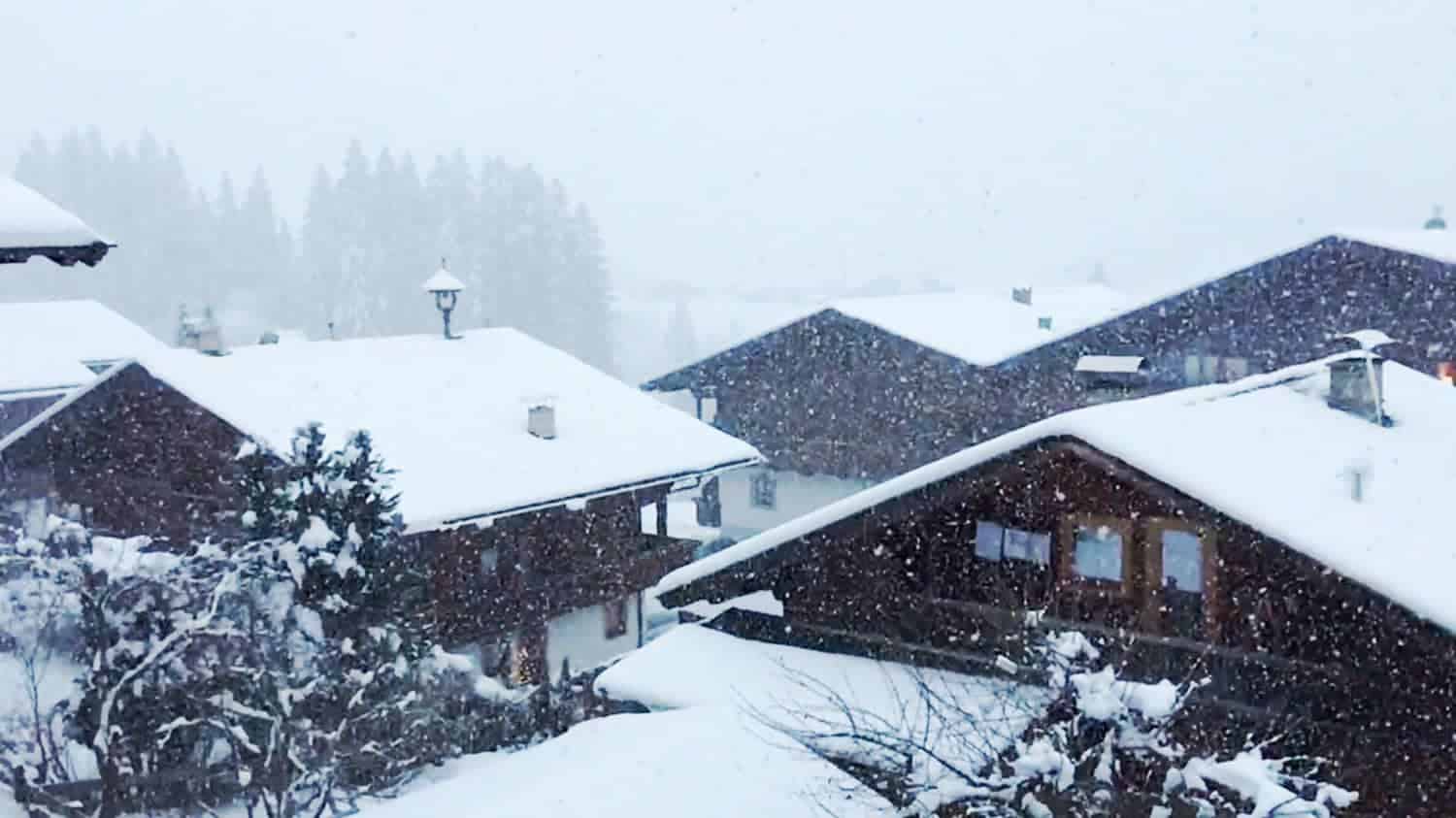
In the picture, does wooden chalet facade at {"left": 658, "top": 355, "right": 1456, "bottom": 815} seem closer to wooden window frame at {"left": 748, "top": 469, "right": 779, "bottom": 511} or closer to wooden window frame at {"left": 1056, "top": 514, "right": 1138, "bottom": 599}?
wooden window frame at {"left": 1056, "top": 514, "right": 1138, "bottom": 599}

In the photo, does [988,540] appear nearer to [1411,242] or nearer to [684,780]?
[684,780]

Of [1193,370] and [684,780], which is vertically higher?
[1193,370]

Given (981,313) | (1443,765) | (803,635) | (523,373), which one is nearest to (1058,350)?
(981,313)

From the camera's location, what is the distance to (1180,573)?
1070 cm

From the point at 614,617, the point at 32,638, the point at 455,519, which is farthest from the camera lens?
the point at 614,617

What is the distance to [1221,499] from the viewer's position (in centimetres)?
998

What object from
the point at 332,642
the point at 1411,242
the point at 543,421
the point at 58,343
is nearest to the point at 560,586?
the point at 543,421

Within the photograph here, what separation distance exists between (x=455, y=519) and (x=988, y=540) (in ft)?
29.2

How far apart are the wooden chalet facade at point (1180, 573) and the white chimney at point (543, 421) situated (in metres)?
9.16

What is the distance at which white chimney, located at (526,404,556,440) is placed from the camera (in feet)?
70.4

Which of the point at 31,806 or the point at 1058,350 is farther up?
the point at 1058,350

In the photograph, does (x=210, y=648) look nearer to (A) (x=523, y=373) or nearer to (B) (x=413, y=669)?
(B) (x=413, y=669)

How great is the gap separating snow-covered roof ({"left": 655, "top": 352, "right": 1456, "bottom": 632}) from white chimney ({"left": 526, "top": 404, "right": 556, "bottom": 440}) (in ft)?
30.2

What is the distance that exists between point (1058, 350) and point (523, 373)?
42.5 feet
